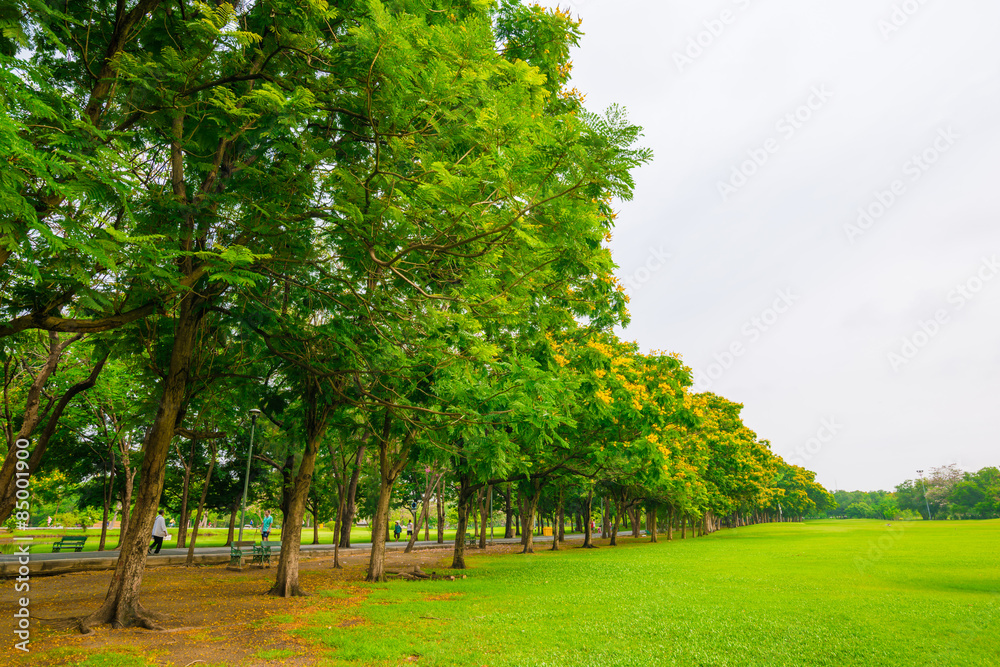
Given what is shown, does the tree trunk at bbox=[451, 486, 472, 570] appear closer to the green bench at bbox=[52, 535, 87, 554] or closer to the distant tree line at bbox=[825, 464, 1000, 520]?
the green bench at bbox=[52, 535, 87, 554]

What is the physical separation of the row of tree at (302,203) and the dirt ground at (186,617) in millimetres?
849

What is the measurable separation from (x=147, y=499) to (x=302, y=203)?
6.25 meters

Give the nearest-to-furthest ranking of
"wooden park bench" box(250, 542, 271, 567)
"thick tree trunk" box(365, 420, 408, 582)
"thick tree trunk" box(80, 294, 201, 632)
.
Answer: "thick tree trunk" box(80, 294, 201, 632) → "thick tree trunk" box(365, 420, 408, 582) → "wooden park bench" box(250, 542, 271, 567)

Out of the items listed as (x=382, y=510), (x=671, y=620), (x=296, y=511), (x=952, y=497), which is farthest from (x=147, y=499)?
(x=952, y=497)

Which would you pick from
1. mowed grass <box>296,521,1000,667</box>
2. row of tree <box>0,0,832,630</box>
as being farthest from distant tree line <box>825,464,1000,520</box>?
row of tree <box>0,0,832,630</box>

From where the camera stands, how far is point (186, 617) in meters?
11.0

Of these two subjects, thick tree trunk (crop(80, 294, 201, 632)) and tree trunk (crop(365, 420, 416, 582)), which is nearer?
thick tree trunk (crop(80, 294, 201, 632))

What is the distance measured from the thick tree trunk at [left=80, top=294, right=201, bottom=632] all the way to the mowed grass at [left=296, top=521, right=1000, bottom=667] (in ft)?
9.60

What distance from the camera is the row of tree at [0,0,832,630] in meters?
5.32

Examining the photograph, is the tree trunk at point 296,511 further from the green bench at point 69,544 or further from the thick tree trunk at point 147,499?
the green bench at point 69,544

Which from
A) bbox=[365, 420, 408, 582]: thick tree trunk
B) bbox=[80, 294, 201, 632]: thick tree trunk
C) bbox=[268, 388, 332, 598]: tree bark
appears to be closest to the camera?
bbox=[80, 294, 201, 632]: thick tree trunk

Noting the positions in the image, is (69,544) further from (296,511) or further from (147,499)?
(147,499)

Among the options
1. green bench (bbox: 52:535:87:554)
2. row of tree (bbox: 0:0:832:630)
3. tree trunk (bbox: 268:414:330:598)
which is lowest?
green bench (bbox: 52:535:87:554)

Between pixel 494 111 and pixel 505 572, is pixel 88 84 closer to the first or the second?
pixel 494 111
